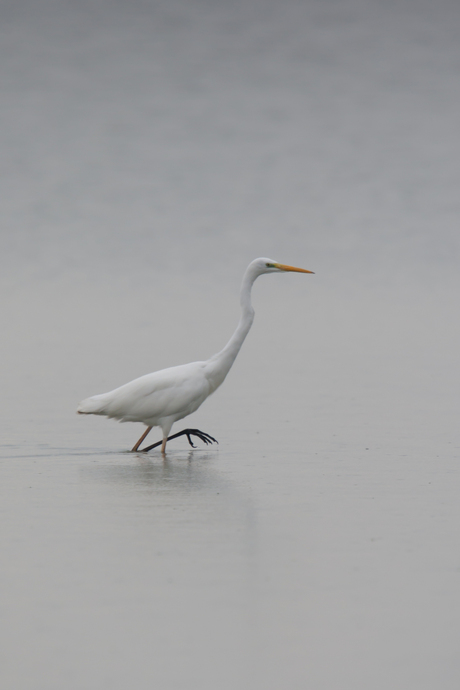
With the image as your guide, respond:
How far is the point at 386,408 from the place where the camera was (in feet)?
35.5

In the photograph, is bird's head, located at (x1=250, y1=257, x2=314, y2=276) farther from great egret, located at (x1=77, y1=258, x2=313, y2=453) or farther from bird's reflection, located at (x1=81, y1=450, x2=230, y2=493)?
bird's reflection, located at (x1=81, y1=450, x2=230, y2=493)

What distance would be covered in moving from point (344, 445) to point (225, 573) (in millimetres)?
4170

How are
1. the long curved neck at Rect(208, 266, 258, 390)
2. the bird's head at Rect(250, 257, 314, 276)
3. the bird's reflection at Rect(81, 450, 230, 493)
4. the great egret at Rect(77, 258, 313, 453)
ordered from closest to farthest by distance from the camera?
the bird's reflection at Rect(81, 450, 230, 493) → the great egret at Rect(77, 258, 313, 453) → the long curved neck at Rect(208, 266, 258, 390) → the bird's head at Rect(250, 257, 314, 276)

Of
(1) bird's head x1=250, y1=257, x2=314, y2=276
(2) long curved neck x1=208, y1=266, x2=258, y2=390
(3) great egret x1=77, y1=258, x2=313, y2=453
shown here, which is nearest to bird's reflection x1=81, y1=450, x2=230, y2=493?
(3) great egret x1=77, y1=258, x2=313, y2=453

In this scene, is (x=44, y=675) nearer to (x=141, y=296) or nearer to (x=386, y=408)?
(x=386, y=408)

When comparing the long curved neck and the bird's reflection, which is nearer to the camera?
the bird's reflection

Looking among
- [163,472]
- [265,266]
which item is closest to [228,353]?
[265,266]

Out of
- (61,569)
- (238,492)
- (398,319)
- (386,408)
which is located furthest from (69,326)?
(61,569)

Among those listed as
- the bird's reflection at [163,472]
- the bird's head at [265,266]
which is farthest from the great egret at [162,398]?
the bird's head at [265,266]

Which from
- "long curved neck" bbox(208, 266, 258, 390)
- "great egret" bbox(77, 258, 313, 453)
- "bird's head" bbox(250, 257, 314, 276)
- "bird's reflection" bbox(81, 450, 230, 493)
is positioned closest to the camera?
"bird's reflection" bbox(81, 450, 230, 493)

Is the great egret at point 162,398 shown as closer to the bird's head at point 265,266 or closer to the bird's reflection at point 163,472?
the bird's reflection at point 163,472

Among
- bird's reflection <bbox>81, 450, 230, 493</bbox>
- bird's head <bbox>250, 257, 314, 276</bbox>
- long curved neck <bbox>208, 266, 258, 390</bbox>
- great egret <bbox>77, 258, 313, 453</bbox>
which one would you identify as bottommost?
bird's reflection <bbox>81, 450, 230, 493</bbox>

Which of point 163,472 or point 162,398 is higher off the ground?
point 162,398

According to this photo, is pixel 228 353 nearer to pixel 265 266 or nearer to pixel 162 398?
pixel 162 398
